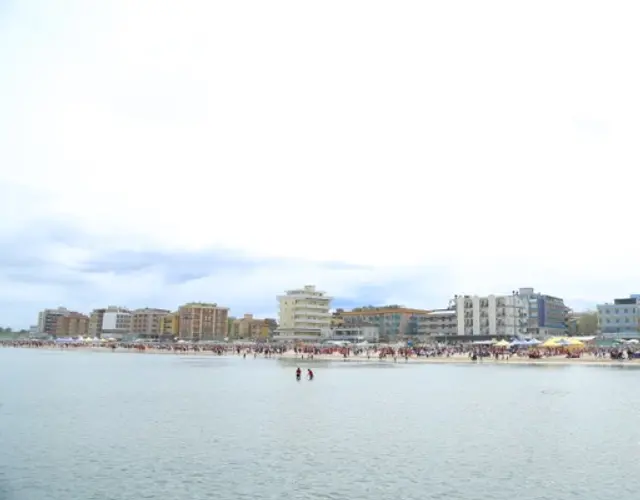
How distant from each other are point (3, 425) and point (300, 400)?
18694 millimetres

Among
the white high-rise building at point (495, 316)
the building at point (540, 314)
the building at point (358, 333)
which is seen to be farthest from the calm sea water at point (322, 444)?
the building at point (358, 333)

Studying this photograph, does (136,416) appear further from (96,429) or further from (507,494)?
(507,494)

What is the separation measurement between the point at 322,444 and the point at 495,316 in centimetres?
15057

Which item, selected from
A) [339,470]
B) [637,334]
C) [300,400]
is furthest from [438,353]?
[339,470]

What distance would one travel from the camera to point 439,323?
182 m

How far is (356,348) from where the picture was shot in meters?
128

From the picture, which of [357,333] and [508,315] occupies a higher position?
[508,315]

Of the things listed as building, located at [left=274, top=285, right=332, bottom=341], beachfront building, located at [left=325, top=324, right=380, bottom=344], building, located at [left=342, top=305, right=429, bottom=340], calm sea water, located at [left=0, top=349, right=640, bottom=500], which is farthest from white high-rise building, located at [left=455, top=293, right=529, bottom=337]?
calm sea water, located at [left=0, top=349, right=640, bottom=500]

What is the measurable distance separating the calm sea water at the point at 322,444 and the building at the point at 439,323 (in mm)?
131499

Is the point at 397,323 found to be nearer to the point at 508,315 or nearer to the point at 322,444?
the point at 508,315

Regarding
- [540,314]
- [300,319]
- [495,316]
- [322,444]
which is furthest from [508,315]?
[322,444]

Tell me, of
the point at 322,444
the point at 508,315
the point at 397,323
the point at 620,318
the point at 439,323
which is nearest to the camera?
the point at 322,444

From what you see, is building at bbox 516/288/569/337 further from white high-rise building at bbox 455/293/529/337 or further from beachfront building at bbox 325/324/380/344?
beachfront building at bbox 325/324/380/344

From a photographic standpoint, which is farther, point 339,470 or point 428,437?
point 428,437
